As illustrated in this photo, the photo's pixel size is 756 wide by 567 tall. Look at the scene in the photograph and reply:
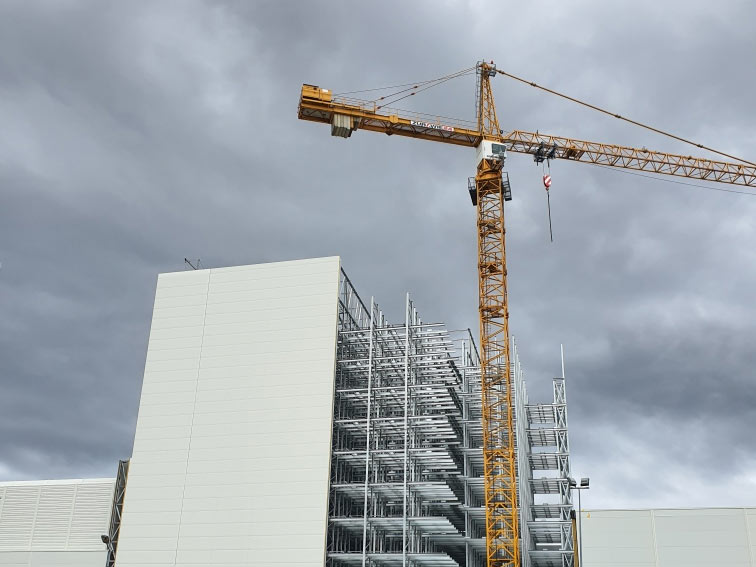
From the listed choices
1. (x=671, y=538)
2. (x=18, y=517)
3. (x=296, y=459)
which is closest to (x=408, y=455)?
(x=296, y=459)

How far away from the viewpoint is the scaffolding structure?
2530 inches

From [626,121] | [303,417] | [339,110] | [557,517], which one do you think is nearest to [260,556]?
[303,417]

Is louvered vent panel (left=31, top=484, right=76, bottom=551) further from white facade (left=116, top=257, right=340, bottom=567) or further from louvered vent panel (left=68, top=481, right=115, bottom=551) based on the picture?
white facade (left=116, top=257, right=340, bottom=567)

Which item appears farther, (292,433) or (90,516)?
(90,516)

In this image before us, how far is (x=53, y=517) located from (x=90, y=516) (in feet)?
13.6

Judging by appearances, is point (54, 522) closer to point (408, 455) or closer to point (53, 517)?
point (53, 517)

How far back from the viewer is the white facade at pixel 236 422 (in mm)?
62031

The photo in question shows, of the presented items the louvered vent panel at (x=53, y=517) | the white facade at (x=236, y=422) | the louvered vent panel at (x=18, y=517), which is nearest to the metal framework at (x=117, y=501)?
the louvered vent panel at (x=53, y=517)

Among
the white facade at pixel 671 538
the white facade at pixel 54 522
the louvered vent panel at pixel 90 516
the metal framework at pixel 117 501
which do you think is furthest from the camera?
the white facade at pixel 54 522

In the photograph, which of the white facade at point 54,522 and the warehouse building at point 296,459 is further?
the white facade at point 54,522

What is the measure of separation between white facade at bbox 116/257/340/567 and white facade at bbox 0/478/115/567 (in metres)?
10.7

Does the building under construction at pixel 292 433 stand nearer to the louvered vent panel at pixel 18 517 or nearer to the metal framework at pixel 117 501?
the metal framework at pixel 117 501

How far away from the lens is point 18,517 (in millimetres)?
79250

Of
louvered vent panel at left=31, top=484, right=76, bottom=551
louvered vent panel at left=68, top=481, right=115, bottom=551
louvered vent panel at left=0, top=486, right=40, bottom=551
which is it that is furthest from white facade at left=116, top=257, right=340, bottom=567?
louvered vent panel at left=0, top=486, right=40, bottom=551
